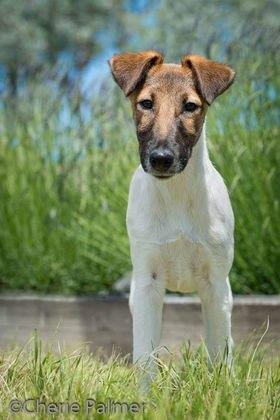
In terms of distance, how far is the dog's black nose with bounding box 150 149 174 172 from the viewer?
321cm

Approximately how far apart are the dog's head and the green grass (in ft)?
2.77

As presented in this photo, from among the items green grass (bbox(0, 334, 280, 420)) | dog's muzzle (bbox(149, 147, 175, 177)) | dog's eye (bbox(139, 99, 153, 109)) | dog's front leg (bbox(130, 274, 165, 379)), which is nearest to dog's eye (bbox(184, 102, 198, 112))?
dog's eye (bbox(139, 99, 153, 109))

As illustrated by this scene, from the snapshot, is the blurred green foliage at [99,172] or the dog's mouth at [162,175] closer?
the dog's mouth at [162,175]

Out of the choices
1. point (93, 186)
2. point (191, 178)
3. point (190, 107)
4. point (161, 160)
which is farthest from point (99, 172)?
point (161, 160)

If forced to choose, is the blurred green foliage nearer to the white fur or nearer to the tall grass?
the tall grass

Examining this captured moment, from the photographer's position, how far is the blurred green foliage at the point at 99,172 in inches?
222

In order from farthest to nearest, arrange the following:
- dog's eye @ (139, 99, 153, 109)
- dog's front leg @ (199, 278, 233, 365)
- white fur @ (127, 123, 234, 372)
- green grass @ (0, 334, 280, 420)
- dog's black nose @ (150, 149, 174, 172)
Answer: dog's front leg @ (199, 278, 233, 365)
white fur @ (127, 123, 234, 372)
dog's eye @ (139, 99, 153, 109)
dog's black nose @ (150, 149, 174, 172)
green grass @ (0, 334, 280, 420)

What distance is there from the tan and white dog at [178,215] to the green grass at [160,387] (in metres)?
0.16

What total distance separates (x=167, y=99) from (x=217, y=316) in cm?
99

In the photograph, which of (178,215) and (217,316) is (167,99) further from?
(217,316)

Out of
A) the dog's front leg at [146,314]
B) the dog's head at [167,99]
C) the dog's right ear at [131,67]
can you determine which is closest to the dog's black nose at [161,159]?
the dog's head at [167,99]

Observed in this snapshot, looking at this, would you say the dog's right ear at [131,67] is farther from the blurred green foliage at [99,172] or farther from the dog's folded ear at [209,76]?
the blurred green foliage at [99,172]

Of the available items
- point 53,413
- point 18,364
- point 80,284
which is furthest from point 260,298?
point 53,413

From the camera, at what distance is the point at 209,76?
350 centimetres
